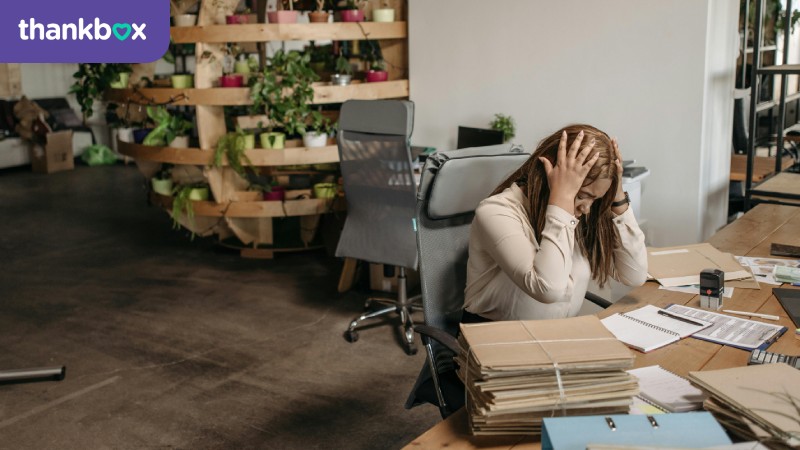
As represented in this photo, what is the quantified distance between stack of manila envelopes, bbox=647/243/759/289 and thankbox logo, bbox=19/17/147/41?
7.51 feet

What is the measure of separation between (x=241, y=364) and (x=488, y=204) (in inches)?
81.9

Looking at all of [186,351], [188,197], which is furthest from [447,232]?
[188,197]

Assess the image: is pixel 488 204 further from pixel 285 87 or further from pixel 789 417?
pixel 285 87

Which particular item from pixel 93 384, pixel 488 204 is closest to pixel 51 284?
pixel 93 384

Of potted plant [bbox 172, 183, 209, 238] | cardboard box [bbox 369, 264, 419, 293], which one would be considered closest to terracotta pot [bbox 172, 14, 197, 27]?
potted plant [bbox 172, 183, 209, 238]

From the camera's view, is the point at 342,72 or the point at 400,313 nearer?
the point at 400,313

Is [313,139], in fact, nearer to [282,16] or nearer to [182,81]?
[282,16]

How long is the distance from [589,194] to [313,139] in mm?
3070

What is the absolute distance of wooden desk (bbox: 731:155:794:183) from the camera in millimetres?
4409

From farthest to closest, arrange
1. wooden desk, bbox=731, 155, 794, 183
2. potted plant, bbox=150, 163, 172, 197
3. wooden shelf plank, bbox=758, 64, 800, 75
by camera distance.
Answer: potted plant, bbox=150, 163, 172, 197 → wooden desk, bbox=731, 155, 794, 183 → wooden shelf plank, bbox=758, 64, 800, 75

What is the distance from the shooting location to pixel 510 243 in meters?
2.11

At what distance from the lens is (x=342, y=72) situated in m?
5.30

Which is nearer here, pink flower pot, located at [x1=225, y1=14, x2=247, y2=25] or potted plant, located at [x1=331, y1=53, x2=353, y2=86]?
pink flower pot, located at [x1=225, y1=14, x2=247, y2=25]

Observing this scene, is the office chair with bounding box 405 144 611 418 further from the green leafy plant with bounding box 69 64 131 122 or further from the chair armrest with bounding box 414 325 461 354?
the green leafy plant with bounding box 69 64 131 122
